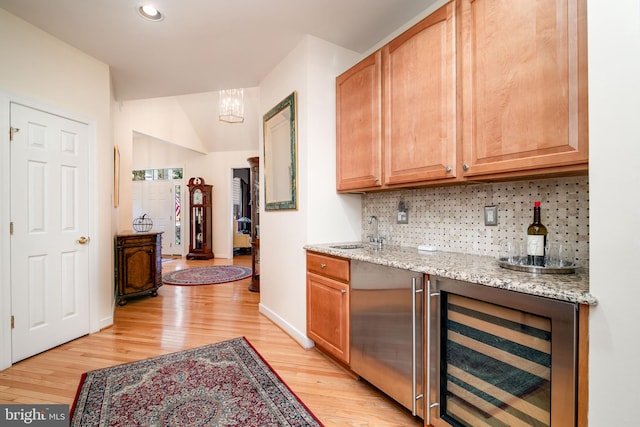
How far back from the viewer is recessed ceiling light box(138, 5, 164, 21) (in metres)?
2.19

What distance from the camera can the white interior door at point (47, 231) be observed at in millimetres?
2367

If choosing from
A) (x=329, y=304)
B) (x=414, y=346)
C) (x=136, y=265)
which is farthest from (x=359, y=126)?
(x=136, y=265)

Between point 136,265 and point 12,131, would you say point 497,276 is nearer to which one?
point 12,131

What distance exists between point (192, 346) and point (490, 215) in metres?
2.61

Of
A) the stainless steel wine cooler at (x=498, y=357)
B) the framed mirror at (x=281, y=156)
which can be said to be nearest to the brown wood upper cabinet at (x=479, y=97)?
the stainless steel wine cooler at (x=498, y=357)

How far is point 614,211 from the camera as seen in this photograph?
3.03 feet

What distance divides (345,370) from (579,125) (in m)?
2.00

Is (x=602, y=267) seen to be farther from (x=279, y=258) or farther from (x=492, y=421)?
(x=279, y=258)

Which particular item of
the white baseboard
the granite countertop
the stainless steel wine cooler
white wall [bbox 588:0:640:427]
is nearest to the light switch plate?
the granite countertop

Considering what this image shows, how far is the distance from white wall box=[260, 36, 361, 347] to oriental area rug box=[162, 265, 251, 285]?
2641mm

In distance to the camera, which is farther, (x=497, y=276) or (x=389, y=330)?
(x=389, y=330)

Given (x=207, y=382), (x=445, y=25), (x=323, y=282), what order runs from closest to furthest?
(x=445, y=25)
(x=207, y=382)
(x=323, y=282)

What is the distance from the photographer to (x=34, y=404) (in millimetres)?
1802

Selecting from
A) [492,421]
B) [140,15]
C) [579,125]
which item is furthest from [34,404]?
[579,125]
